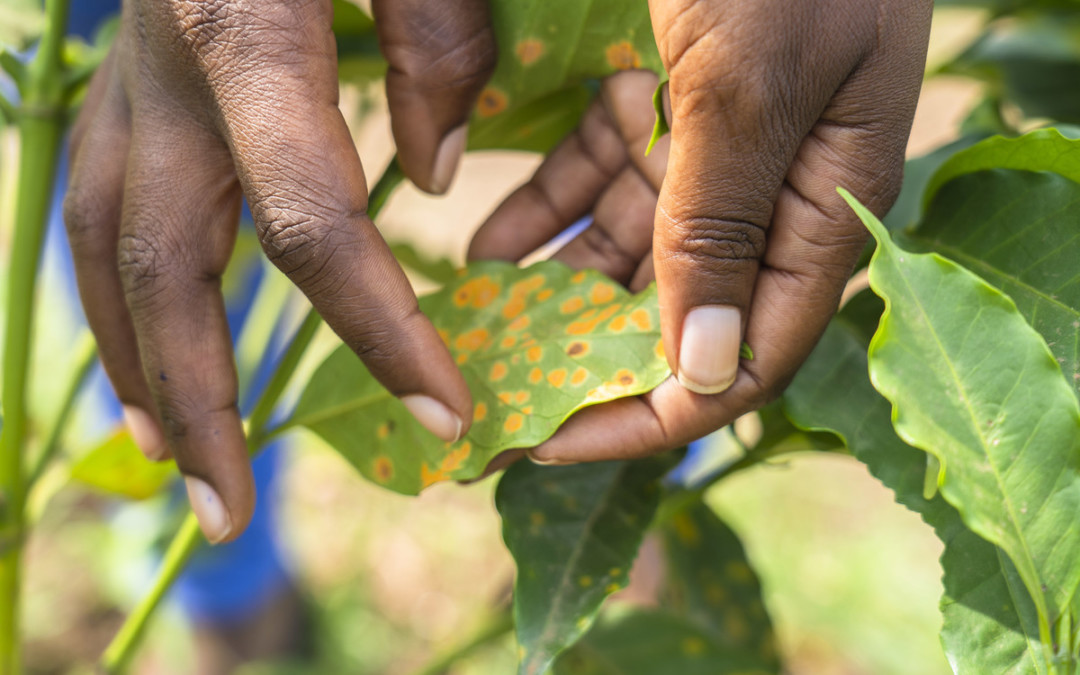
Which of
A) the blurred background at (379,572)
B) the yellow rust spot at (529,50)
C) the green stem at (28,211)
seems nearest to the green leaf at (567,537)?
the yellow rust spot at (529,50)

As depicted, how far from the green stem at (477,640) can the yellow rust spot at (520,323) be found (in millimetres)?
337

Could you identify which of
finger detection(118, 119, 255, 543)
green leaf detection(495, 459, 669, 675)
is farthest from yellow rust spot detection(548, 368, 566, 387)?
finger detection(118, 119, 255, 543)

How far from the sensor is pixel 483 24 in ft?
1.87

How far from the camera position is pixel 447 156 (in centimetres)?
60

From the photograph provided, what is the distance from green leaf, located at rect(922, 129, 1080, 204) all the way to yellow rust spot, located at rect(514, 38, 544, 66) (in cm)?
28

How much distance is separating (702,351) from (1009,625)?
212mm

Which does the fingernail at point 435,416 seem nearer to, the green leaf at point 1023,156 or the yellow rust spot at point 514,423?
the yellow rust spot at point 514,423

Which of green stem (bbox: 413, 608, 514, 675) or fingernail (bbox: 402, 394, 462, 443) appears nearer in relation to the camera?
fingernail (bbox: 402, 394, 462, 443)

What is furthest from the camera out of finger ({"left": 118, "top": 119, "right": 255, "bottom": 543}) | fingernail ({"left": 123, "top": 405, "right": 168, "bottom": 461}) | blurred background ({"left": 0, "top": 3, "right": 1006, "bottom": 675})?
blurred background ({"left": 0, "top": 3, "right": 1006, "bottom": 675})

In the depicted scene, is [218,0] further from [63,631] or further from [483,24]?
[63,631]

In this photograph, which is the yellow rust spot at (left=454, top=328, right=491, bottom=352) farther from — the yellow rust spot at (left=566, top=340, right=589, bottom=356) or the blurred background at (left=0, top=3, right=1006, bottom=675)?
the blurred background at (left=0, top=3, right=1006, bottom=675)

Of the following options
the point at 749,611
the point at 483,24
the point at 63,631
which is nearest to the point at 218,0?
the point at 483,24

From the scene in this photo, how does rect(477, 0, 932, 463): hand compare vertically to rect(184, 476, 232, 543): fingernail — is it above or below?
above

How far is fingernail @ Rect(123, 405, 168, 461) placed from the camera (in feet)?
2.09
